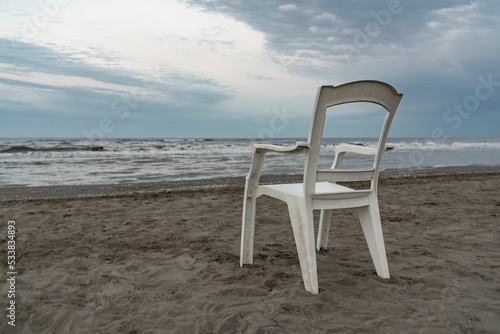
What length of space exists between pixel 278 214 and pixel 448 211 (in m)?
2.21

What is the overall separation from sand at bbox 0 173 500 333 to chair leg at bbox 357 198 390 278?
84 mm

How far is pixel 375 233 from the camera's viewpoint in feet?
7.76

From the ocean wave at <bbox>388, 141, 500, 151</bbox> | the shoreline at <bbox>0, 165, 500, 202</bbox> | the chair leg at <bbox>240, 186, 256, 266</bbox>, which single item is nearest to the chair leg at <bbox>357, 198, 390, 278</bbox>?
the chair leg at <bbox>240, 186, 256, 266</bbox>

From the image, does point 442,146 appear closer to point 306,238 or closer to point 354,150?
point 354,150

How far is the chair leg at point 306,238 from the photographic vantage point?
6.72 feet

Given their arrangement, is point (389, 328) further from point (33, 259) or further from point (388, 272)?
point (33, 259)

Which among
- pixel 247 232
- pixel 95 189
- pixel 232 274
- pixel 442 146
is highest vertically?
pixel 442 146

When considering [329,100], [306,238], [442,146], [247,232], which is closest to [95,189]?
[247,232]

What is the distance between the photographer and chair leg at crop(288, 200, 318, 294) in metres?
2.05

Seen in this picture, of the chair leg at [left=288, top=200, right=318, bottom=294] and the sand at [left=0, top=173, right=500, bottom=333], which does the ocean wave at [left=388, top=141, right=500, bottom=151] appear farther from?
the chair leg at [left=288, top=200, right=318, bottom=294]

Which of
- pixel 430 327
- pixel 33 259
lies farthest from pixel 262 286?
pixel 33 259

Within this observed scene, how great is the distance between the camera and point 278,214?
14.1ft

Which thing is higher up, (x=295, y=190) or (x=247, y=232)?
(x=295, y=190)

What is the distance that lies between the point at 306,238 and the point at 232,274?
0.71 metres
